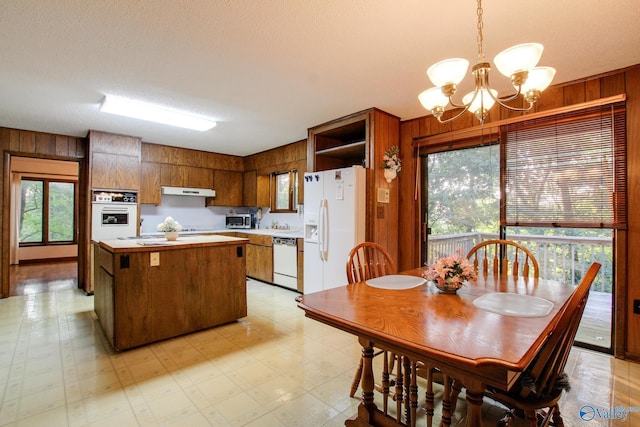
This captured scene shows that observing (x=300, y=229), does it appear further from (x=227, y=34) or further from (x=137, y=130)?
(x=227, y=34)

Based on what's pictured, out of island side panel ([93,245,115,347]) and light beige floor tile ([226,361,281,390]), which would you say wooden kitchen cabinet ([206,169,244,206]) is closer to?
island side panel ([93,245,115,347])

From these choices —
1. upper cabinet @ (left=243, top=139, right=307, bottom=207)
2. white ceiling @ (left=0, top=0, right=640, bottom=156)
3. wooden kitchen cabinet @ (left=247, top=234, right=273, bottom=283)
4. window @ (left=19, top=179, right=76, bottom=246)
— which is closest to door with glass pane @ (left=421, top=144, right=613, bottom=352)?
white ceiling @ (left=0, top=0, right=640, bottom=156)

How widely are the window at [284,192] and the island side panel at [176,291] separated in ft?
6.86

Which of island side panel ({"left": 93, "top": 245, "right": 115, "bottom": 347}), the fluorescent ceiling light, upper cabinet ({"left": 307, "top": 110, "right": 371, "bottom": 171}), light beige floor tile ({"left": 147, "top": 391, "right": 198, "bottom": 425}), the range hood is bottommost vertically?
light beige floor tile ({"left": 147, "top": 391, "right": 198, "bottom": 425})

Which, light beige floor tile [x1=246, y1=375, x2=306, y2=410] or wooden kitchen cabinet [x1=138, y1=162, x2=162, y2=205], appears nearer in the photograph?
light beige floor tile [x1=246, y1=375, x2=306, y2=410]

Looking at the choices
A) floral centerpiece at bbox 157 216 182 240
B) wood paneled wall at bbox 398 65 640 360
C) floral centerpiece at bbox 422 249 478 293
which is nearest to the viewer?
floral centerpiece at bbox 422 249 478 293

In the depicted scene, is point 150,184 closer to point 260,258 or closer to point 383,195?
point 260,258

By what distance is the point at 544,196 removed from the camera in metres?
2.80

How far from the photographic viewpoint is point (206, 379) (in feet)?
7.07

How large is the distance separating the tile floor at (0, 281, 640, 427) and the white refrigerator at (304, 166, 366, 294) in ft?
2.57

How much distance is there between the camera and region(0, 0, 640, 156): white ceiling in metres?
1.74

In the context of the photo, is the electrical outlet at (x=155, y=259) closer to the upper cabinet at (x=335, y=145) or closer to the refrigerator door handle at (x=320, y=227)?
the refrigerator door handle at (x=320, y=227)

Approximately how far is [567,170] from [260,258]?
4.15 metres

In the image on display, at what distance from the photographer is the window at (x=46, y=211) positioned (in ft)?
22.9
